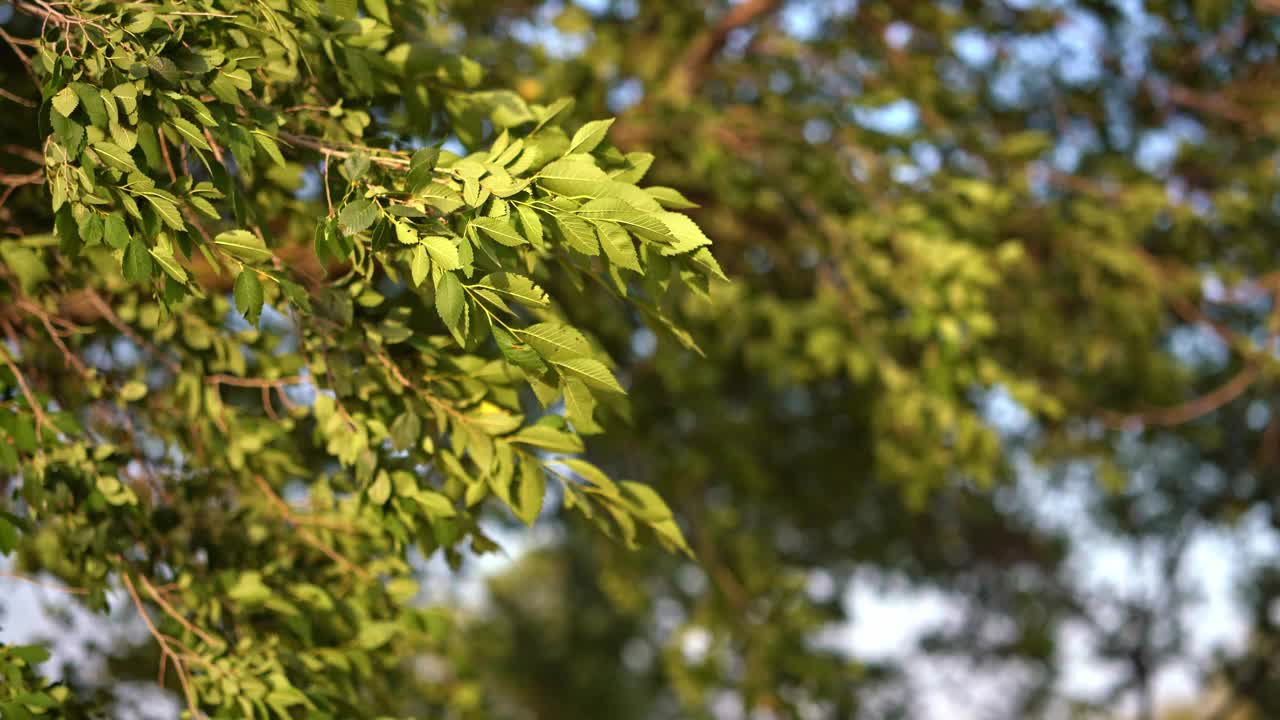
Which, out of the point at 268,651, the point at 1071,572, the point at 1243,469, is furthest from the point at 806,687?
the point at 1071,572

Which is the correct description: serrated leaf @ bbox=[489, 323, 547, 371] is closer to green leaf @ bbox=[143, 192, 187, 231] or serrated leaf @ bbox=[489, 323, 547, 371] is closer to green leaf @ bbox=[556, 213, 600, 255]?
green leaf @ bbox=[556, 213, 600, 255]

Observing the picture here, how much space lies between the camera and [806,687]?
16.7ft

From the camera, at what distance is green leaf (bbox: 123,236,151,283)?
184cm

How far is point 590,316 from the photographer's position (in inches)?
181

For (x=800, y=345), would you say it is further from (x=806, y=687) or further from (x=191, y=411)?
(x=191, y=411)

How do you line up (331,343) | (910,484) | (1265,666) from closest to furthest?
(331,343) → (910,484) → (1265,666)

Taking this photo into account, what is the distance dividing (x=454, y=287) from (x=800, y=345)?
4.18 metres

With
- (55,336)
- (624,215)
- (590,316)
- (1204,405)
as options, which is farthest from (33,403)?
(1204,405)

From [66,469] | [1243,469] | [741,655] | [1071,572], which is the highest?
[66,469]

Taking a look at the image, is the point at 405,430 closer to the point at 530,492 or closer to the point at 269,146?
the point at 530,492

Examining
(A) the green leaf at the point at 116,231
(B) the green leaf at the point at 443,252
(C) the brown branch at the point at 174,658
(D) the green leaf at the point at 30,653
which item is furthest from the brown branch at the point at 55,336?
(B) the green leaf at the point at 443,252

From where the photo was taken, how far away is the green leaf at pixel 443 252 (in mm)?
1693

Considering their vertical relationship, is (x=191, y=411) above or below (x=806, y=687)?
above

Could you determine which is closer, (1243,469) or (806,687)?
(806,687)
